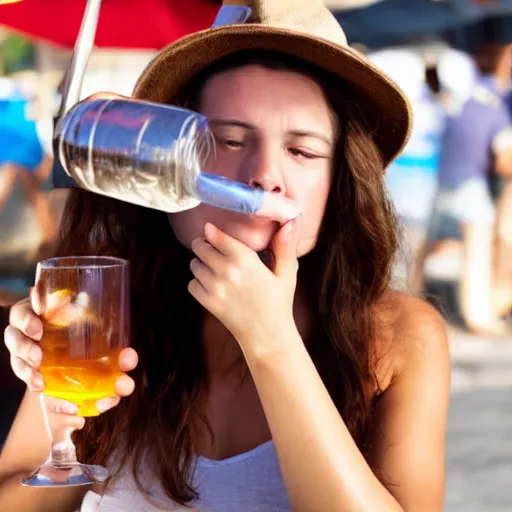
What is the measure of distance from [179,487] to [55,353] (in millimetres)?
417

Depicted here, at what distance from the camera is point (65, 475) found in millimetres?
1547

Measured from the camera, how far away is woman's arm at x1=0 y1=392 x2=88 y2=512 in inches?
71.3

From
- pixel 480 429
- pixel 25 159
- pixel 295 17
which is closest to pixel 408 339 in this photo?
pixel 295 17

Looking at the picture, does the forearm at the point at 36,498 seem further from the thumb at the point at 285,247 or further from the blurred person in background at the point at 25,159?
the blurred person in background at the point at 25,159

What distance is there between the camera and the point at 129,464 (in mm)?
1819

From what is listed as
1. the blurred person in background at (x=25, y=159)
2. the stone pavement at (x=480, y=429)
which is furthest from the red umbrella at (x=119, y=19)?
the stone pavement at (x=480, y=429)

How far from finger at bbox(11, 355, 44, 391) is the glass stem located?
0.34 ft

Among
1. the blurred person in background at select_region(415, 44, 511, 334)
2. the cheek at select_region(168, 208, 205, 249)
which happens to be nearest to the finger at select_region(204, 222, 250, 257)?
the cheek at select_region(168, 208, 205, 249)

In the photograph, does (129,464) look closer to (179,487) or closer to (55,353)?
(179,487)

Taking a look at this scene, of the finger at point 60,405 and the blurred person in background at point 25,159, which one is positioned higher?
the blurred person in background at point 25,159

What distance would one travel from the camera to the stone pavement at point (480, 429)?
389 cm

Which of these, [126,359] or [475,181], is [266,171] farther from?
[475,181]

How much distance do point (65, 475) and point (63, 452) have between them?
55mm

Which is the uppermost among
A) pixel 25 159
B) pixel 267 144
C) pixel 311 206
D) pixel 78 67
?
pixel 25 159
